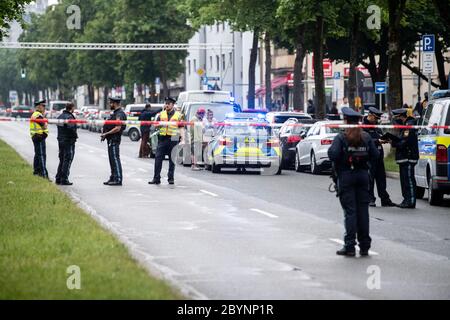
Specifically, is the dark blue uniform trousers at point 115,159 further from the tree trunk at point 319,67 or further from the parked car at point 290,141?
the tree trunk at point 319,67

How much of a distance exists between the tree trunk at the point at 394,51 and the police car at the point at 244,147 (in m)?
6.56

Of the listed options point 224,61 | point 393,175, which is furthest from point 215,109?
point 224,61

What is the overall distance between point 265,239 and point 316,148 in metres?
18.3

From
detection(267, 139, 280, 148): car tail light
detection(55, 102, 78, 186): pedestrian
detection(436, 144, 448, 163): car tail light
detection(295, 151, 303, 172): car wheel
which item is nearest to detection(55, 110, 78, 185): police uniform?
detection(55, 102, 78, 186): pedestrian

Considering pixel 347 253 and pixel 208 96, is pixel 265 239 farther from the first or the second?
pixel 208 96

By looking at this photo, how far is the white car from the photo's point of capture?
112 ft

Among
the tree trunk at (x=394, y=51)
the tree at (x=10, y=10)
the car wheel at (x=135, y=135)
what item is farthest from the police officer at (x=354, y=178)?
the car wheel at (x=135, y=135)

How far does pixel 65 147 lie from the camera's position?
2722 centimetres

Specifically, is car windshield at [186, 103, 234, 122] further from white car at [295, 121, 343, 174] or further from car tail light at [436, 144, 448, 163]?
car tail light at [436, 144, 448, 163]

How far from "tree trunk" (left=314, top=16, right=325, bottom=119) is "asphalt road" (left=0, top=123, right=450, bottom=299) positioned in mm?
19878

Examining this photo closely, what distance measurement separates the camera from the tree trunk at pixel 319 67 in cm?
4781
